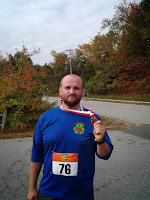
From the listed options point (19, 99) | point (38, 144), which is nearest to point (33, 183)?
point (38, 144)

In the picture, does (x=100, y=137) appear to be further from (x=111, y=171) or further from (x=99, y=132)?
(x=111, y=171)

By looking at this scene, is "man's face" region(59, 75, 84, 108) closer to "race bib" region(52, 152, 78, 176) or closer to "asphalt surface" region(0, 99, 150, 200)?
"race bib" region(52, 152, 78, 176)

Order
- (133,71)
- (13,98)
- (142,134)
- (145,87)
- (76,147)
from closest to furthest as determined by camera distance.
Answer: (76,147) → (142,134) → (13,98) → (145,87) → (133,71)

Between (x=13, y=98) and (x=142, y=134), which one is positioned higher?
(x=13, y=98)

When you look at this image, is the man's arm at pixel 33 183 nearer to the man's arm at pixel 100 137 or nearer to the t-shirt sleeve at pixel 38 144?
the t-shirt sleeve at pixel 38 144

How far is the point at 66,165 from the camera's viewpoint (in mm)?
1430

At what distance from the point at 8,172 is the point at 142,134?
15.4 feet

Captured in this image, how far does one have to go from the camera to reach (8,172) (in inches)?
128

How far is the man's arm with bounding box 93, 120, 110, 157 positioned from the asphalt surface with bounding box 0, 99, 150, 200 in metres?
1.46

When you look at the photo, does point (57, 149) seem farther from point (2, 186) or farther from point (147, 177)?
point (147, 177)

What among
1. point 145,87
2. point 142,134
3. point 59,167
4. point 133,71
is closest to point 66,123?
point 59,167

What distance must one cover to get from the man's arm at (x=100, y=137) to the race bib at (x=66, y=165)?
23 centimetres

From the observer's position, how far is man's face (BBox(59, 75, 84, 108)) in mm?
1612

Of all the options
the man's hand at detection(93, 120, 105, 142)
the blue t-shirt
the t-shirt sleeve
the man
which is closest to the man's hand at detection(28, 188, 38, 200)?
the man
